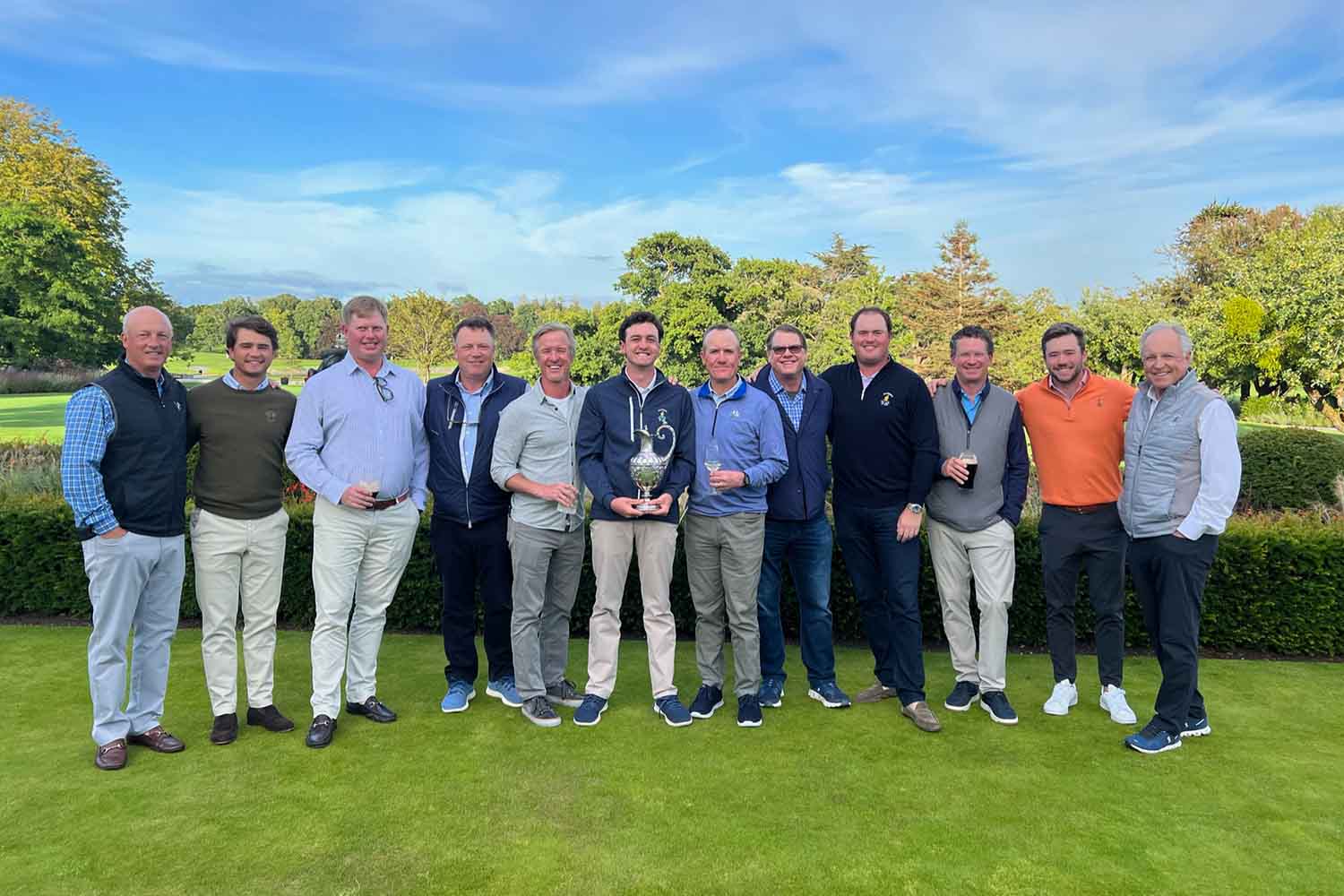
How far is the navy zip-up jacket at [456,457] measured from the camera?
181 inches

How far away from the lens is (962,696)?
485 cm

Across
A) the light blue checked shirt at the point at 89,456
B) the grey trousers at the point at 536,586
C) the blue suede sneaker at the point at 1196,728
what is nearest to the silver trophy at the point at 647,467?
the grey trousers at the point at 536,586

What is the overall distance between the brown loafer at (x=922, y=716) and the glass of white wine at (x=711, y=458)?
1.71 meters

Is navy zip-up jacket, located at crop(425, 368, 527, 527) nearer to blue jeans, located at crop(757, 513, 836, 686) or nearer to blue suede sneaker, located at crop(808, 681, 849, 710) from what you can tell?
blue jeans, located at crop(757, 513, 836, 686)

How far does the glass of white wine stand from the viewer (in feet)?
14.5

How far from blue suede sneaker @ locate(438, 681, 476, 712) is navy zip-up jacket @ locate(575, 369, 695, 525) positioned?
1.38m

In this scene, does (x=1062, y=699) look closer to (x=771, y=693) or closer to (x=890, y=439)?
(x=771, y=693)

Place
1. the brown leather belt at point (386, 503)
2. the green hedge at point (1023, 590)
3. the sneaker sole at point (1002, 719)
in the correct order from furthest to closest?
the green hedge at point (1023, 590)
the sneaker sole at point (1002, 719)
the brown leather belt at point (386, 503)

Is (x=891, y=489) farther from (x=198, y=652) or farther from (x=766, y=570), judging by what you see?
(x=198, y=652)

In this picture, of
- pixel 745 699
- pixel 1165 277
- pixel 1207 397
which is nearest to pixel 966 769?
pixel 745 699

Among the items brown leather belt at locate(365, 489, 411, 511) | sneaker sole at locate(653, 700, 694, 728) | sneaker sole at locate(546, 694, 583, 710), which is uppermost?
brown leather belt at locate(365, 489, 411, 511)

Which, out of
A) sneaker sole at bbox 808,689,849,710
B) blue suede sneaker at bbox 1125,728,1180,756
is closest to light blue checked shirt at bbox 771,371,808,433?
sneaker sole at bbox 808,689,849,710

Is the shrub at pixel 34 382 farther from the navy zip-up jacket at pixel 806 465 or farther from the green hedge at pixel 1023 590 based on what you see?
the navy zip-up jacket at pixel 806 465

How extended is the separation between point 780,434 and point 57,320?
47035mm
